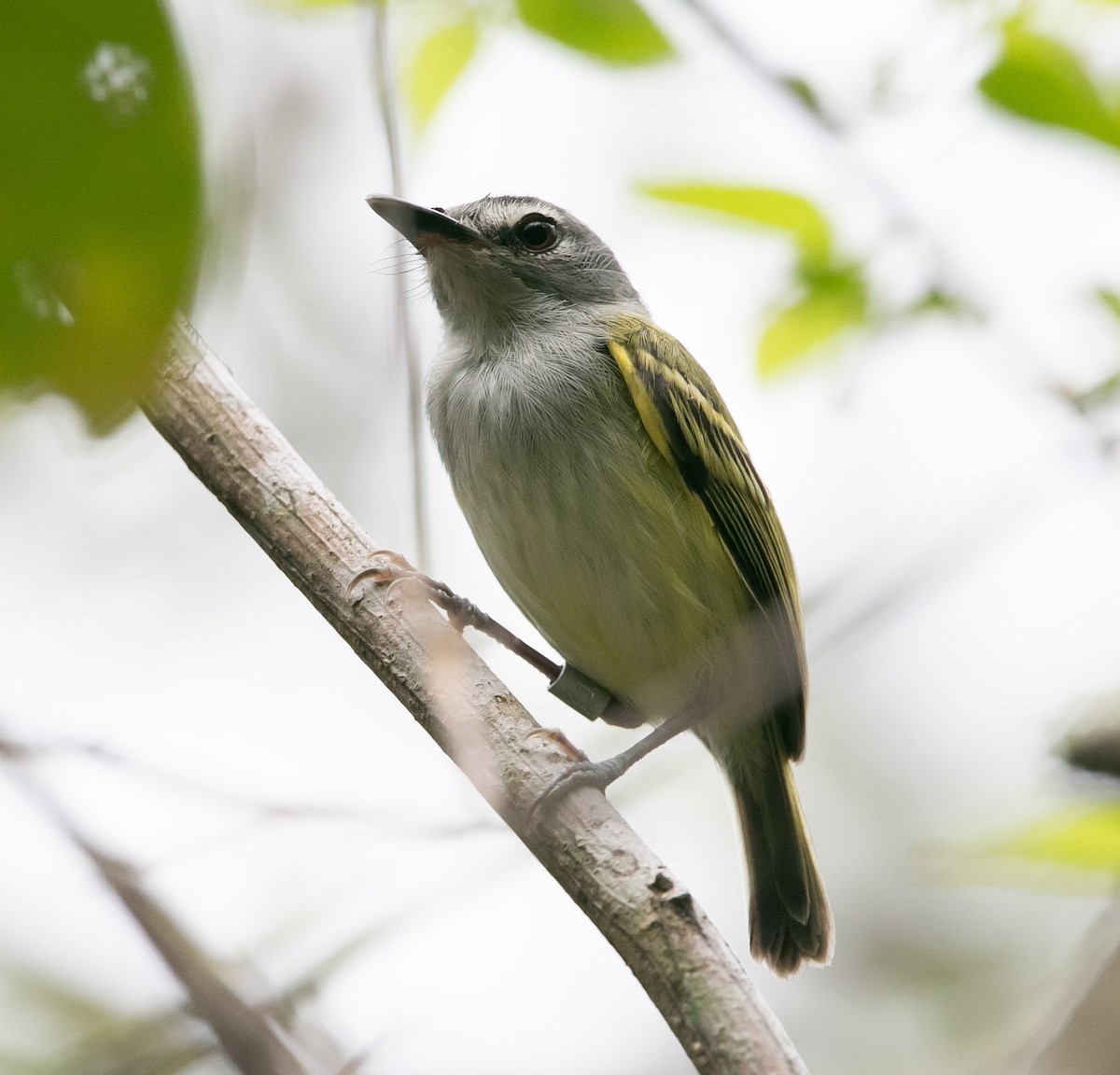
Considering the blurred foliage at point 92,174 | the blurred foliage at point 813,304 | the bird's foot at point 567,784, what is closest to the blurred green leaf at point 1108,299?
the blurred foliage at point 813,304

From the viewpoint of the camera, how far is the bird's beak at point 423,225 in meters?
3.85

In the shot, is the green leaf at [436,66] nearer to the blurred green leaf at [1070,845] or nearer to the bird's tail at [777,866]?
the blurred green leaf at [1070,845]

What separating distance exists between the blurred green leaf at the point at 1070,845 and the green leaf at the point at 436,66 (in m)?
1.68

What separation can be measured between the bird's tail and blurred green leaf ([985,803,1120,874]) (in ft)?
7.62

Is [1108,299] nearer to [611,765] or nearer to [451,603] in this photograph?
[611,765]

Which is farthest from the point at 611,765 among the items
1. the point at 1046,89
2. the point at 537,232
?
the point at 537,232

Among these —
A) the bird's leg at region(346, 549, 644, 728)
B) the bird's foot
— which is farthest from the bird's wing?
the bird's foot

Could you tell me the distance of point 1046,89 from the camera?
2.28 m

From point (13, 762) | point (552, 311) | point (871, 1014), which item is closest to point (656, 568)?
point (552, 311)

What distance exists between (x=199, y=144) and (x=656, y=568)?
10.1 ft

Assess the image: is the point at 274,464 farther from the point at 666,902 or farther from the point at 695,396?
the point at 695,396

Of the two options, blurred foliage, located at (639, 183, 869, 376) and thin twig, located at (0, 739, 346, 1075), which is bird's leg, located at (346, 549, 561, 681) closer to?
blurred foliage, located at (639, 183, 869, 376)

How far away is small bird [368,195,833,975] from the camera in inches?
148

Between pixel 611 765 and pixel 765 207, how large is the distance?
1.39 m
